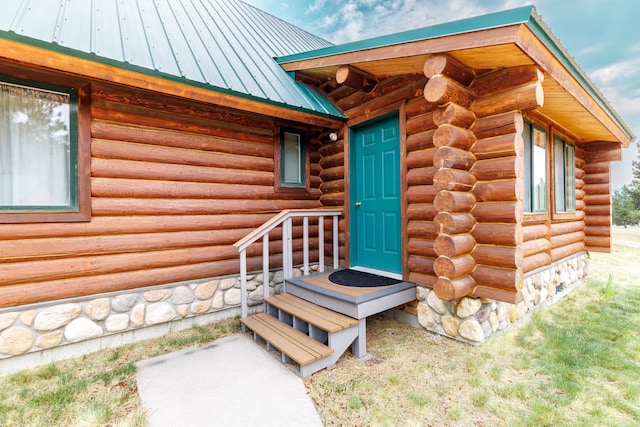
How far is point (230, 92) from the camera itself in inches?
131

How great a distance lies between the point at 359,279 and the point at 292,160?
2.26m

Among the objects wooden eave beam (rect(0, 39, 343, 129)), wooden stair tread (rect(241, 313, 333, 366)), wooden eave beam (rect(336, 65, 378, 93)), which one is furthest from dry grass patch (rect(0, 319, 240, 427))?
wooden eave beam (rect(336, 65, 378, 93))

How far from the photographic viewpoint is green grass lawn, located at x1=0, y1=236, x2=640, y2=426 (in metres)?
2.12

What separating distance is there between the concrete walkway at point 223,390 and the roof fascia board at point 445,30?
3.45m

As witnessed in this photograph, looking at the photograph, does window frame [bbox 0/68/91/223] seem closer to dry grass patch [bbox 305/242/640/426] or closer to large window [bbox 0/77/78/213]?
large window [bbox 0/77/78/213]

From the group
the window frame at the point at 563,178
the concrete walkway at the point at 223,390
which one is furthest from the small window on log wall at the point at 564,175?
the concrete walkway at the point at 223,390

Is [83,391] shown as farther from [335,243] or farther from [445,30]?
[445,30]

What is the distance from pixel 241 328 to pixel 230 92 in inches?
114

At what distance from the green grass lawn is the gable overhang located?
9.49 feet

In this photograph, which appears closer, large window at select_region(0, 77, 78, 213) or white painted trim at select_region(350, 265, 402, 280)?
large window at select_region(0, 77, 78, 213)

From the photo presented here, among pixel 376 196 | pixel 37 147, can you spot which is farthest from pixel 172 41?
pixel 376 196

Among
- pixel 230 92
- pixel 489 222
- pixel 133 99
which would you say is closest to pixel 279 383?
pixel 489 222

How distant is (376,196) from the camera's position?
168 inches

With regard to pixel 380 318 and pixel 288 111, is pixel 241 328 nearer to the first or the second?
pixel 380 318
